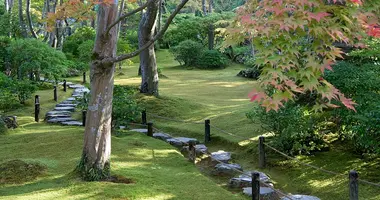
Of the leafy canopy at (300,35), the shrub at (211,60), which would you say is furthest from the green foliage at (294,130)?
the shrub at (211,60)

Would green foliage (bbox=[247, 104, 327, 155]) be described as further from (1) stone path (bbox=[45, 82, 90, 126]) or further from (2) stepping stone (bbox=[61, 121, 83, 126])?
(1) stone path (bbox=[45, 82, 90, 126])

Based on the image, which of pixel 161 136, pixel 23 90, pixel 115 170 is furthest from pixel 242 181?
pixel 23 90

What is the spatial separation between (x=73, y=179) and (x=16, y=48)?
11.5m

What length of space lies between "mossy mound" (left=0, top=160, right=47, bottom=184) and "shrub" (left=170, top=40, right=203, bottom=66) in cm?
2322

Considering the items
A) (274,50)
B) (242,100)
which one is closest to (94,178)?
(274,50)

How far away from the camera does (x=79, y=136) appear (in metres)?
9.66

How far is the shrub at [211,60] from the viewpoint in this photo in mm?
29703

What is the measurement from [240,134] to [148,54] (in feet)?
17.3

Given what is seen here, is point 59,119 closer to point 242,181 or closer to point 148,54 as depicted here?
point 148,54

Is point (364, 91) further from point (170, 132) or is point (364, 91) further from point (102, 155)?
point (170, 132)

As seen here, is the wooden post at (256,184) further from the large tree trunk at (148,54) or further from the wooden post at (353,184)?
the large tree trunk at (148,54)

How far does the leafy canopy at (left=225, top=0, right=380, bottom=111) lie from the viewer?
3566 millimetres

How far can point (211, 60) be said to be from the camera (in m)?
29.7

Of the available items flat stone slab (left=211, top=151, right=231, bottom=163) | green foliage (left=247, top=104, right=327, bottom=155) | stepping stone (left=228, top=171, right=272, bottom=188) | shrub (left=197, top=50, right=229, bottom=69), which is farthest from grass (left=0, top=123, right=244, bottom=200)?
shrub (left=197, top=50, right=229, bottom=69)
